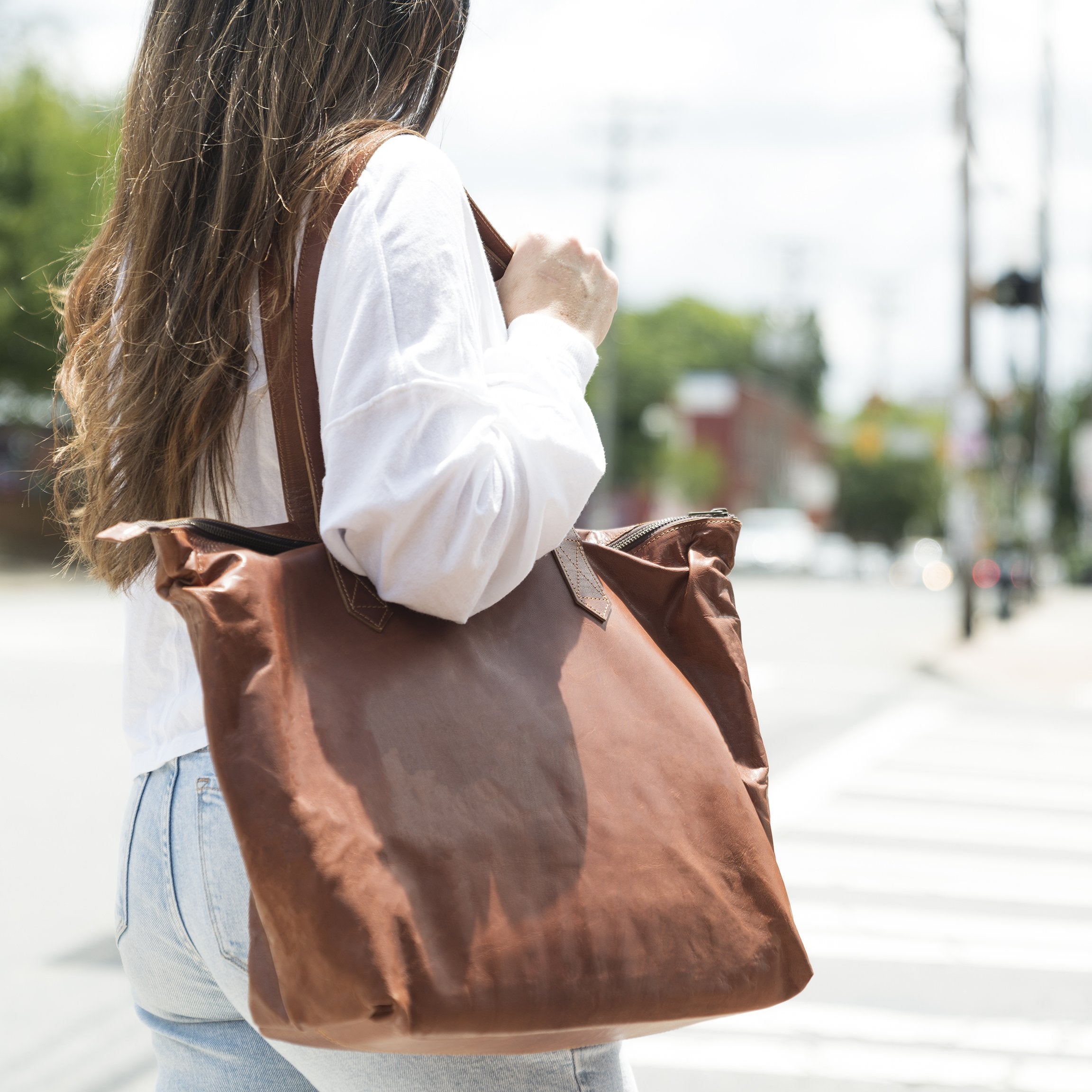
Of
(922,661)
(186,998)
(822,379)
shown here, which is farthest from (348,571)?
(822,379)

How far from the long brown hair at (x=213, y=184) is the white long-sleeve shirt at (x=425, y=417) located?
0.05m

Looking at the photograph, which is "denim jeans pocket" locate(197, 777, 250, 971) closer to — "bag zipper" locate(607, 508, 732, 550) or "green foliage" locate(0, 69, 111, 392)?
"bag zipper" locate(607, 508, 732, 550)

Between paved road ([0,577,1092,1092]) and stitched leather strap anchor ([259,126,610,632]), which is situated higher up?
stitched leather strap anchor ([259,126,610,632])

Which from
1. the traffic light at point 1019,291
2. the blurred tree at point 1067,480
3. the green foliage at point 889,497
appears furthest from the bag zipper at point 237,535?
the green foliage at point 889,497

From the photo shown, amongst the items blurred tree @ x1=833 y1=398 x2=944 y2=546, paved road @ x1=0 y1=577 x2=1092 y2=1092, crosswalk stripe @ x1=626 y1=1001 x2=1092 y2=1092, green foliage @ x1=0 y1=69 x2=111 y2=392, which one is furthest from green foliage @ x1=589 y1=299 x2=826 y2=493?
crosswalk stripe @ x1=626 y1=1001 x2=1092 y2=1092

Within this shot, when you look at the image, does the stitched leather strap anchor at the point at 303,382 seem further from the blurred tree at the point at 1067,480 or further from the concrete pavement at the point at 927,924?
the blurred tree at the point at 1067,480

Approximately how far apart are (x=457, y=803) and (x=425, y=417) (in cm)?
33

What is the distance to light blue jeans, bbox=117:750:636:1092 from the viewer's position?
1.24 m

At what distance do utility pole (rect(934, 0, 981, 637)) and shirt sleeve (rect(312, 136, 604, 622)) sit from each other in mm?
17800

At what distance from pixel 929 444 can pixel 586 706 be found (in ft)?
261

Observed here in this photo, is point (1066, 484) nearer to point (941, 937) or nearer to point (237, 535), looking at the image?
point (941, 937)

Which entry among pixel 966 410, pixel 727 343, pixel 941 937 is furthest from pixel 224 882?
pixel 727 343

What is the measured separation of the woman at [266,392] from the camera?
1170 millimetres

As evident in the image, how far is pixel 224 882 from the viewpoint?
1.24 metres
